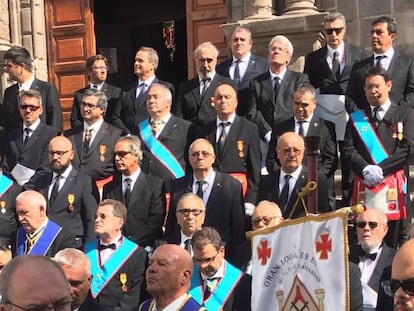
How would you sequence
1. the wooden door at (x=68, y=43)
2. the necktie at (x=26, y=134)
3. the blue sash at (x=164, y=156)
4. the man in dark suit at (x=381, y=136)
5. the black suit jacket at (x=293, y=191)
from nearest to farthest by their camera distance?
1. the black suit jacket at (x=293, y=191)
2. the man in dark suit at (x=381, y=136)
3. the blue sash at (x=164, y=156)
4. the necktie at (x=26, y=134)
5. the wooden door at (x=68, y=43)

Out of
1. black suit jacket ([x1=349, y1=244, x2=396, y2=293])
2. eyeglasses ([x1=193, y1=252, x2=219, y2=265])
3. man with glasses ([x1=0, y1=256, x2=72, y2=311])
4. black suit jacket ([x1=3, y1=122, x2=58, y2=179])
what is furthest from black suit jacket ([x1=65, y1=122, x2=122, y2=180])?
man with glasses ([x1=0, y1=256, x2=72, y2=311])

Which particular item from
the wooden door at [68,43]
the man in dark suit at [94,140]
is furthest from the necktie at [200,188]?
the wooden door at [68,43]

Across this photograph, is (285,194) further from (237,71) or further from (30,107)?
(30,107)

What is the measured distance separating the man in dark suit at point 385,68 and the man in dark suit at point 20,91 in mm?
2885

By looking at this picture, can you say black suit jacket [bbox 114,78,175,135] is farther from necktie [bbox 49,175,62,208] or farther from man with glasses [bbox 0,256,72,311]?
man with glasses [bbox 0,256,72,311]

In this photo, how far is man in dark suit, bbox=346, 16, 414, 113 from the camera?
740 centimetres

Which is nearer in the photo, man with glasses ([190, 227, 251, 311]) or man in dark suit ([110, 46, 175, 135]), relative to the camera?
man with glasses ([190, 227, 251, 311])

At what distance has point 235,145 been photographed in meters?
7.13

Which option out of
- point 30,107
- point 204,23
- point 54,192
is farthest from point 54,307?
point 204,23

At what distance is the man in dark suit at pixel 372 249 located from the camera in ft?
19.4

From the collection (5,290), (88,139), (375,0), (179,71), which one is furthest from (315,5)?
(5,290)

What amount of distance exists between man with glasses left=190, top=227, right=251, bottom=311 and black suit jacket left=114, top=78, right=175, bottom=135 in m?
2.19

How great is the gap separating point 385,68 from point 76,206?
2908 mm

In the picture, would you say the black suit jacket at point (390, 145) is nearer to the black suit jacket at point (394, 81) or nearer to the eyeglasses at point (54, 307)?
the black suit jacket at point (394, 81)
